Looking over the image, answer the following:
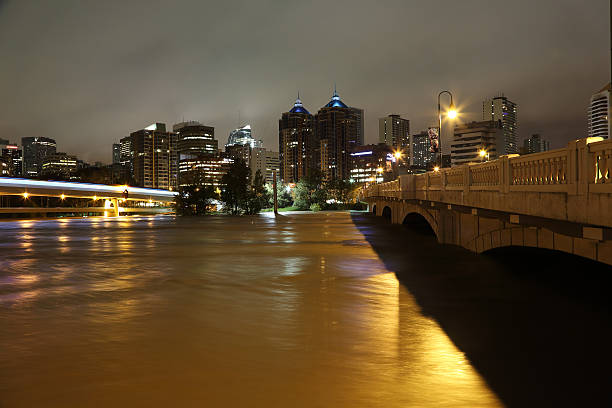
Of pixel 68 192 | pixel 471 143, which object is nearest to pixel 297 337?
pixel 68 192

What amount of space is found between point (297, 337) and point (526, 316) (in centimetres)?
692

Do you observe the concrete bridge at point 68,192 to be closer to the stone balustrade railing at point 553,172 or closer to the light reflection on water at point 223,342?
the light reflection on water at point 223,342

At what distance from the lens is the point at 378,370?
328 inches

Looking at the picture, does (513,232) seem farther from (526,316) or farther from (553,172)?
(553,172)

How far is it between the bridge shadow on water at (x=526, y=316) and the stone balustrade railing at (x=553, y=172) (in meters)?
3.49

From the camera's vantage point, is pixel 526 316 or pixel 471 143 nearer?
pixel 526 316

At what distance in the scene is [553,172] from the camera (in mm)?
11023

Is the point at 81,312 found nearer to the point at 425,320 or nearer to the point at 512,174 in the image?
the point at 425,320

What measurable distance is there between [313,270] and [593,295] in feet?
33.7

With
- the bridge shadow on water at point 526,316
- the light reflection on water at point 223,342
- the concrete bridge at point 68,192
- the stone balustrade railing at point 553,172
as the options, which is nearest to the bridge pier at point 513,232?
the stone balustrade railing at point 553,172

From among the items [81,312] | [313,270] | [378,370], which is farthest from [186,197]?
[378,370]

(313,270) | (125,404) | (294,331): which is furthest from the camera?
(313,270)

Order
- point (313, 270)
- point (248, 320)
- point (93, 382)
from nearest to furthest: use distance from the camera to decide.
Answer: point (93, 382) → point (248, 320) → point (313, 270)

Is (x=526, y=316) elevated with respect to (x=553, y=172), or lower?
lower
